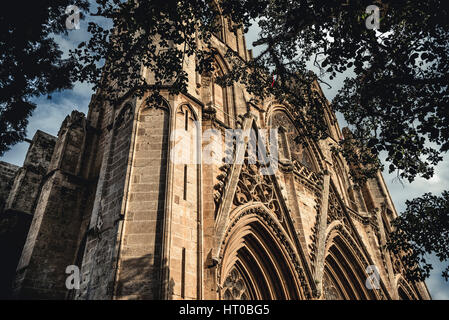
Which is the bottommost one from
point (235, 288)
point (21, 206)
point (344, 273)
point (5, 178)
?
point (235, 288)

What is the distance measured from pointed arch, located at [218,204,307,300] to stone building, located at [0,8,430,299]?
30mm

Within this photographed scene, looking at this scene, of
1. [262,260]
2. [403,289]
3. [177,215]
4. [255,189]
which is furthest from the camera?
[403,289]

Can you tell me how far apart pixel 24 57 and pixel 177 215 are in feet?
13.4

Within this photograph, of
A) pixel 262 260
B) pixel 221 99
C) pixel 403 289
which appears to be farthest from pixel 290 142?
pixel 403 289

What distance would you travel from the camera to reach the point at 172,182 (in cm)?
689

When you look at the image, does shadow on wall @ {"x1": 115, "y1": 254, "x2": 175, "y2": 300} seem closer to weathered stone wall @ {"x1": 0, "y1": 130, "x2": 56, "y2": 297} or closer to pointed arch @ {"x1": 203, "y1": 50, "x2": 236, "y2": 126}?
weathered stone wall @ {"x1": 0, "y1": 130, "x2": 56, "y2": 297}

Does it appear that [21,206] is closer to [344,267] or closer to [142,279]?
[142,279]

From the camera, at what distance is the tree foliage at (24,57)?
575 centimetres

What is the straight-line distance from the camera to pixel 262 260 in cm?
974

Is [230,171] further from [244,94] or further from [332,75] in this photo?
[244,94]

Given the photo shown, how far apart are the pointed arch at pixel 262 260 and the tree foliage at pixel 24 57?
5266 mm

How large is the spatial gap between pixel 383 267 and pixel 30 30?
1587 centimetres

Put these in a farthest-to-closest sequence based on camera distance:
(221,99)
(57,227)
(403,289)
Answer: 1. (403,289)
2. (221,99)
3. (57,227)

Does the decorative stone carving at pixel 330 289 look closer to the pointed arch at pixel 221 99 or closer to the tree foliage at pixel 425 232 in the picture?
the tree foliage at pixel 425 232
